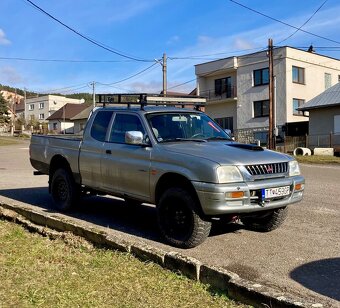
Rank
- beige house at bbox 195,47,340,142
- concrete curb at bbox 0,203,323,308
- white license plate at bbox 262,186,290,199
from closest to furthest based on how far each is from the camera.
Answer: concrete curb at bbox 0,203,323,308, white license plate at bbox 262,186,290,199, beige house at bbox 195,47,340,142

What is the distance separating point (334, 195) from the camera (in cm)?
1016

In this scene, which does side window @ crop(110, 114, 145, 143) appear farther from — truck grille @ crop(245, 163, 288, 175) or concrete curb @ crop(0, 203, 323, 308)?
truck grille @ crop(245, 163, 288, 175)

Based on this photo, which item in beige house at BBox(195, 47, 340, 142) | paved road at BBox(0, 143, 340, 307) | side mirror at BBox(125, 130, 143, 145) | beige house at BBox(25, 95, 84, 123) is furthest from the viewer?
beige house at BBox(25, 95, 84, 123)

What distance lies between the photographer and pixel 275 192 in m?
5.65

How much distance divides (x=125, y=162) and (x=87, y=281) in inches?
99.5

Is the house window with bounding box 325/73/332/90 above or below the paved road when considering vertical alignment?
above

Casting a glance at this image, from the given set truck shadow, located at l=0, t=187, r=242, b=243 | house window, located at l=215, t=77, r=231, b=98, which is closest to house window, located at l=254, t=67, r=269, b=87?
house window, located at l=215, t=77, r=231, b=98

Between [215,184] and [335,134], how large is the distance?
28.6 m

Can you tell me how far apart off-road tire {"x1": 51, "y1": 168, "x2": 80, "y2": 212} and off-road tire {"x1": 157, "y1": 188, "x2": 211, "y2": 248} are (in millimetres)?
2524

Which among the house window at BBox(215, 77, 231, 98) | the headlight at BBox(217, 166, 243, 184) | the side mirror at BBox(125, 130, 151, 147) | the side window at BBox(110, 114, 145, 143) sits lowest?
the headlight at BBox(217, 166, 243, 184)

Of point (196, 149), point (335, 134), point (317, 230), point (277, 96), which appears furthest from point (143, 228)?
point (277, 96)

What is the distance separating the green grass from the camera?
3.97m

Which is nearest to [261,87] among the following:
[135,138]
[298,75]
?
[298,75]

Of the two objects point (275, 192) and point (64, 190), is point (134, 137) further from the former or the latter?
point (64, 190)
